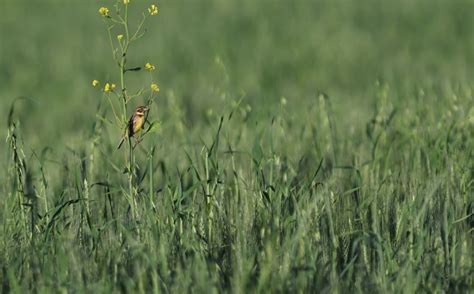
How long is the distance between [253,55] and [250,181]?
5.12 meters

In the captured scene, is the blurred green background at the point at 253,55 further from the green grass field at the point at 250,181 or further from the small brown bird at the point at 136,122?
the small brown bird at the point at 136,122

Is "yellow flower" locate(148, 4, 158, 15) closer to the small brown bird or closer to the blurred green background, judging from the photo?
the small brown bird

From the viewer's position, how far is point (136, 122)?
343 cm

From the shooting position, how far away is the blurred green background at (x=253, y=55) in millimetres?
7703

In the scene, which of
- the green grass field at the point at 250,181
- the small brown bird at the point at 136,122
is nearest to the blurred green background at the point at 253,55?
the green grass field at the point at 250,181

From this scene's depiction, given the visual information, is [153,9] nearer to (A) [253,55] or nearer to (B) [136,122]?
(B) [136,122]

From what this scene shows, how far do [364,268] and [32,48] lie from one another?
286 inches

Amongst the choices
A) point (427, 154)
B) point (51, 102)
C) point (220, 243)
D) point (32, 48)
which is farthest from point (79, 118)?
point (220, 243)

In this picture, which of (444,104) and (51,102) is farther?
(51,102)

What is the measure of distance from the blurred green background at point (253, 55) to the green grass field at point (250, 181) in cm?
3

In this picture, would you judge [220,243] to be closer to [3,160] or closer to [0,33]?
[3,160]

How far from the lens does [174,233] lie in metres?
3.34

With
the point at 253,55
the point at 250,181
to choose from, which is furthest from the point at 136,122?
the point at 253,55

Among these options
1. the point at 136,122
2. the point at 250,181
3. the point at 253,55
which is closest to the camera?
the point at 136,122
